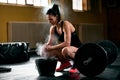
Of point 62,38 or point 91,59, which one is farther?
point 62,38

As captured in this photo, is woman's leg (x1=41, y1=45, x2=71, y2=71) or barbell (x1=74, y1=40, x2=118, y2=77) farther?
woman's leg (x1=41, y1=45, x2=71, y2=71)

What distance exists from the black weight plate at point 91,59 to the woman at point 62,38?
1.01ft

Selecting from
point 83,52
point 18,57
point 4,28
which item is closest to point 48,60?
point 83,52

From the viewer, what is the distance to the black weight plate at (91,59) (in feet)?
8.93

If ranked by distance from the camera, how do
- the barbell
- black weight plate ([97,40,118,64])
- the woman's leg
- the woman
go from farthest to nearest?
black weight plate ([97,40,118,64])
the woman's leg
the woman
the barbell

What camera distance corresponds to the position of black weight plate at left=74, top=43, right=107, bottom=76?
8.93 feet

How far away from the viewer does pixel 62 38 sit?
3244 millimetres

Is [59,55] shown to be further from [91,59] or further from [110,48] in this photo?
[110,48]

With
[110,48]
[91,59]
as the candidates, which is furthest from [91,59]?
[110,48]

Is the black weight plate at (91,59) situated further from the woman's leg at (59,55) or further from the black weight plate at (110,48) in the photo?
the black weight plate at (110,48)

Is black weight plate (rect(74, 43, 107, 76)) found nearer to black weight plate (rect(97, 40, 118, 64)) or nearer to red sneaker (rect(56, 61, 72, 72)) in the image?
red sneaker (rect(56, 61, 72, 72))

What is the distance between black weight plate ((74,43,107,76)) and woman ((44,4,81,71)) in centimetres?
31

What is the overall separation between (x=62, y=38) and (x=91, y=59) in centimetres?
59

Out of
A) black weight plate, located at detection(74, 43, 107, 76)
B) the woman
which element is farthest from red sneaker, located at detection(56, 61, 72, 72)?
black weight plate, located at detection(74, 43, 107, 76)
